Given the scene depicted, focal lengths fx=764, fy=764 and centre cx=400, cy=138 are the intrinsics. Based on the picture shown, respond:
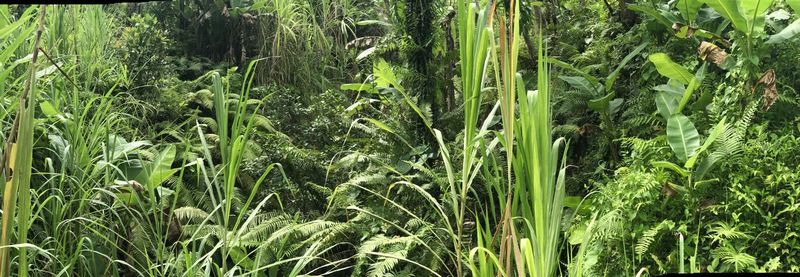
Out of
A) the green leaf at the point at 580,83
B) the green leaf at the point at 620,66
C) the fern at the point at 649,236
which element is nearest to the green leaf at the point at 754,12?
the green leaf at the point at 620,66

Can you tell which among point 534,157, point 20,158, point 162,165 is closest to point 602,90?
point 162,165

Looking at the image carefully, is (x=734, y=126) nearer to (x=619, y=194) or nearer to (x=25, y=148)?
(x=619, y=194)

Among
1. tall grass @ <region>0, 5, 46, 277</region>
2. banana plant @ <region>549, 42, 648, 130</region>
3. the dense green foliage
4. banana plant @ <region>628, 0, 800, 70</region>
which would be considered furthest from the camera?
banana plant @ <region>549, 42, 648, 130</region>

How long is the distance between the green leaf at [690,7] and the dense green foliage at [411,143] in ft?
0.03

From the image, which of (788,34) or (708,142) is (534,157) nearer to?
(708,142)

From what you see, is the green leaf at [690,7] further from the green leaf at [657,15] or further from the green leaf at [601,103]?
the green leaf at [601,103]

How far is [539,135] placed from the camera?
4.57 ft

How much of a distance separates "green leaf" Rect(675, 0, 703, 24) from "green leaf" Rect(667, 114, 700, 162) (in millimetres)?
709

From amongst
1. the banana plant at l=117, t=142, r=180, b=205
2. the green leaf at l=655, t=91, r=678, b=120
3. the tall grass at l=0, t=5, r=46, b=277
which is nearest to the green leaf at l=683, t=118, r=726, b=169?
the green leaf at l=655, t=91, r=678, b=120

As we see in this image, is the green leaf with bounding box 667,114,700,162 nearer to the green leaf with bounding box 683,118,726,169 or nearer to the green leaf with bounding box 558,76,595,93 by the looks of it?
the green leaf with bounding box 683,118,726,169

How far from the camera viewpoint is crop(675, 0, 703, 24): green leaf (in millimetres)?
3195

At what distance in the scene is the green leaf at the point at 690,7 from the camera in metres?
3.20

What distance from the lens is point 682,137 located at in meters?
2.65

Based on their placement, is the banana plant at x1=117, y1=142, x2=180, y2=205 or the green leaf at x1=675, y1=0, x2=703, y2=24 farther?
the green leaf at x1=675, y1=0, x2=703, y2=24
